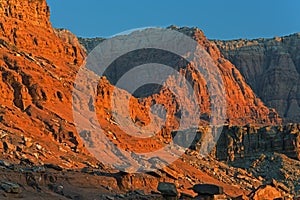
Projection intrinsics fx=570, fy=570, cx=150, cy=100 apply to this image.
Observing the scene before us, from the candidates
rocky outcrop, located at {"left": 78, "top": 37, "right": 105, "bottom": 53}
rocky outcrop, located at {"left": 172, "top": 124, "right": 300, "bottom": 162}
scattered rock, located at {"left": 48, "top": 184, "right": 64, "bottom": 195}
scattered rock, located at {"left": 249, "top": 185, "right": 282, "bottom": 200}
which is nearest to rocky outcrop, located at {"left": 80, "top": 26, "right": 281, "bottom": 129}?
rocky outcrop, located at {"left": 78, "top": 37, "right": 105, "bottom": 53}

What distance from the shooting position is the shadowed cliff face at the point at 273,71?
17388 centimetres

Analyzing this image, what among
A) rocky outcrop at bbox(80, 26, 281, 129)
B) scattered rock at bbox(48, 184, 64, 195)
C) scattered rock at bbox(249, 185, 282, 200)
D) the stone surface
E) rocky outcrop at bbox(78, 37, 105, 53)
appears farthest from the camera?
rocky outcrop at bbox(78, 37, 105, 53)

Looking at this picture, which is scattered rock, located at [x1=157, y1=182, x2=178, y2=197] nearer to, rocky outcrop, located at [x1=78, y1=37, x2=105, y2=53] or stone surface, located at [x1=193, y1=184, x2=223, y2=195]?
stone surface, located at [x1=193, y1=184, x2=223, y2=195]

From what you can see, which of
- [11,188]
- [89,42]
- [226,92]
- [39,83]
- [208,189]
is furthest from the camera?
[89,42]

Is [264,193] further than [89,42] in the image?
No

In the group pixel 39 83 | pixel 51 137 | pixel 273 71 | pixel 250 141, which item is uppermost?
pixel 273 71

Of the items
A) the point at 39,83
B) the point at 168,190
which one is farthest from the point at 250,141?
the point at 168,190

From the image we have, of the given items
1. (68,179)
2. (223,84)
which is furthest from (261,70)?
(68,179)

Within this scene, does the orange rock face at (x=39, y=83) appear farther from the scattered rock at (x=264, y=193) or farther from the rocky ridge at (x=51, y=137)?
the scattered rock at (x=264, y=193)

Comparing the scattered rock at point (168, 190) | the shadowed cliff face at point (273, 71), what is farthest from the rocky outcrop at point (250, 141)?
the shadowed cliff face at point (273, 71)

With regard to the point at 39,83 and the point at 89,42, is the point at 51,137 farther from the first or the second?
the point at 89,42

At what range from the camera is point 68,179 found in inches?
1065

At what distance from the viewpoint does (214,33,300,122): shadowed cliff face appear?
570 feet

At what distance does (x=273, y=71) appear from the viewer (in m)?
185
